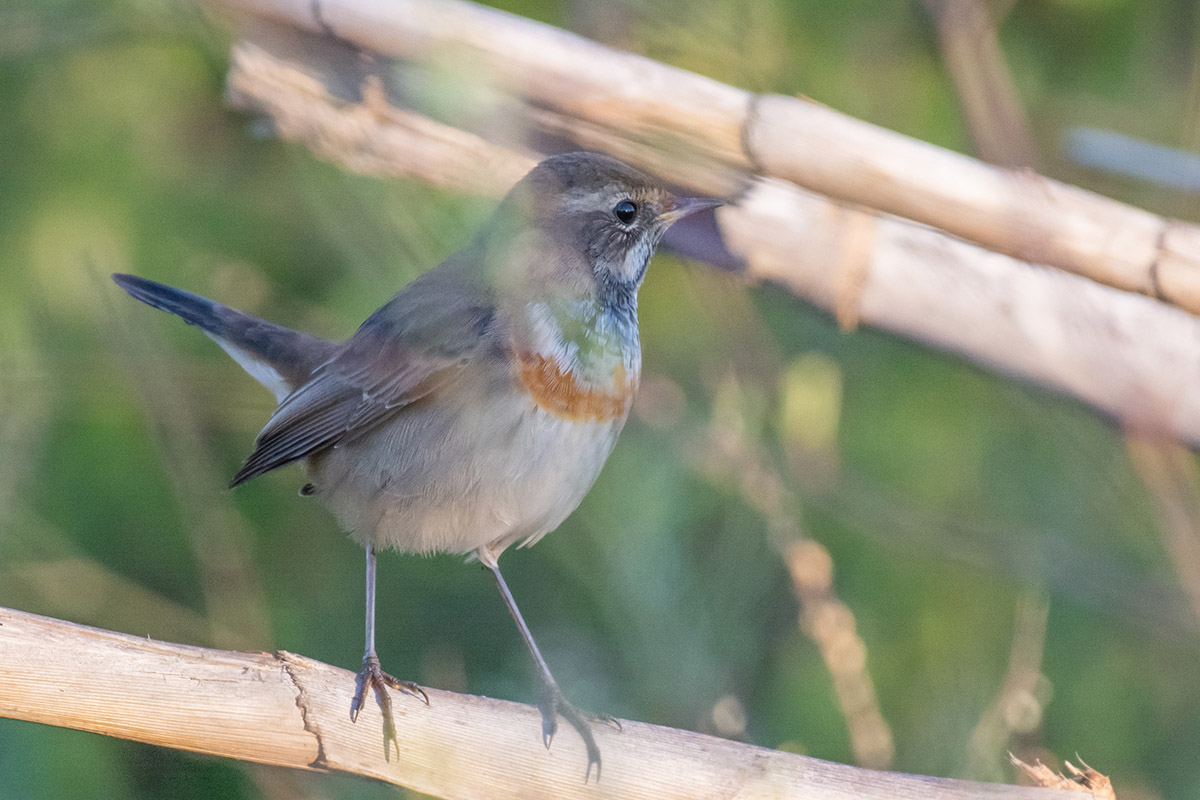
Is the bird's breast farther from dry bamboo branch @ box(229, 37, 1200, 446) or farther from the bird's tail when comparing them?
the bird's tail

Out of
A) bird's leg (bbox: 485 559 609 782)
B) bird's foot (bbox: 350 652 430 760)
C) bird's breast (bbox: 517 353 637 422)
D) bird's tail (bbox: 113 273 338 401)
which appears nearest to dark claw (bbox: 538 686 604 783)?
bird's leg (bbox: 485 559 609 782)

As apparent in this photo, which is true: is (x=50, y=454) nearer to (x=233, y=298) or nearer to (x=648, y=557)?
(x=233, y=298)

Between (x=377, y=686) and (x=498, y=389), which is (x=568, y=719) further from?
(x=498, y=389)

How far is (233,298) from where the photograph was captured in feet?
5.03

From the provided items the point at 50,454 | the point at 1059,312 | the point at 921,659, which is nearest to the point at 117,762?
the point at 50,454

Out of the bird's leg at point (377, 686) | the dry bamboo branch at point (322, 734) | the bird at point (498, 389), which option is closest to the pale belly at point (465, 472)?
the bird at point (498, 389)

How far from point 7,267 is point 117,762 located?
0.70 m

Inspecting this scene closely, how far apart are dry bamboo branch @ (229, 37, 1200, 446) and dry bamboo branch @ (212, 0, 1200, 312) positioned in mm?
40

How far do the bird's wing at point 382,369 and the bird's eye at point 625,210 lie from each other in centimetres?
19

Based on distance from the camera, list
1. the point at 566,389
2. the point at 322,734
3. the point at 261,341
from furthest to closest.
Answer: the point at 261,341 < the point at 566,389 < the point at 322,734

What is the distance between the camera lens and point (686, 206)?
125 centimetres

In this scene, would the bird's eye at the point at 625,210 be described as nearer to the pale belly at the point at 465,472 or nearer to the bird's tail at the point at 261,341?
the pale belly at the point at 465,472

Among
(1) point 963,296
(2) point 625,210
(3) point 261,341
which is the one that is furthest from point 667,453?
(3) point 261,341

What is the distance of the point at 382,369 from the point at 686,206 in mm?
410
